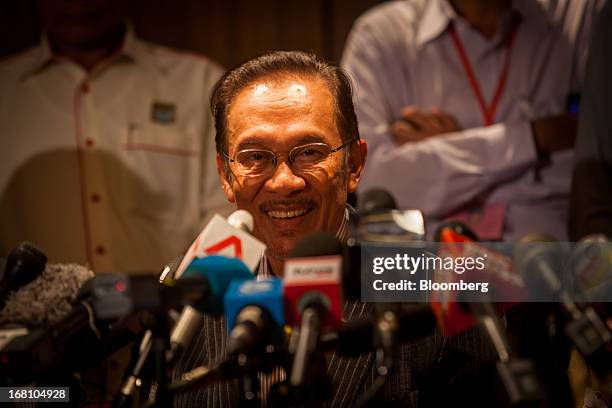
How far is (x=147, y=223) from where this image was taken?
306 cm

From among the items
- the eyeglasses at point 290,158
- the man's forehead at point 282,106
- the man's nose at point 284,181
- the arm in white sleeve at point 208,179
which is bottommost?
the arm in white sleeve at point 208,179

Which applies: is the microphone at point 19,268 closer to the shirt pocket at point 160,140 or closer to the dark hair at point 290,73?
the dark hair at point 290,73

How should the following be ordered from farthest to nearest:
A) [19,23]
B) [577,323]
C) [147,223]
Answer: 1. [19,23]
2. [147,223]
3. [577,323]

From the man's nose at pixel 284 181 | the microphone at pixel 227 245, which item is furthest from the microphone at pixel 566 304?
the man's nose at pixel 284 181

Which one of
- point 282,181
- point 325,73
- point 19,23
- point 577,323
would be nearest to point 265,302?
point 577,323

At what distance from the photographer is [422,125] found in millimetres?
2676

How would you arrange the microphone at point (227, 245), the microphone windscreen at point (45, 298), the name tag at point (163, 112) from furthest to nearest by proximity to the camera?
the name tag at point (163, 112)
the microphone windscreen at point (45, 298)
the microphone at point (227, 245)

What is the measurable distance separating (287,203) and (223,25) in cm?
200

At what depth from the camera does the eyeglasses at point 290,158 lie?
1806 mm

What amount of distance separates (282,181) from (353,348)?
2.14 ft

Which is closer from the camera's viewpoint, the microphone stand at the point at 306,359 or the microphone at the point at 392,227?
the microphone stand at the point at 306,359

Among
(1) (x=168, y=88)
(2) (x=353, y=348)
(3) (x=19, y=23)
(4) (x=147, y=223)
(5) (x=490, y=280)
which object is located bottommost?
(4) (x=147, y=223)

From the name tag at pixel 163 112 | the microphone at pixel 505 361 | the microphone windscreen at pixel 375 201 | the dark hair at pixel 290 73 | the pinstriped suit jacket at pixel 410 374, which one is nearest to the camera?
the microphone at pixel 505 361

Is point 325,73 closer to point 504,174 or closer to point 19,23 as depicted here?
point 504,174
